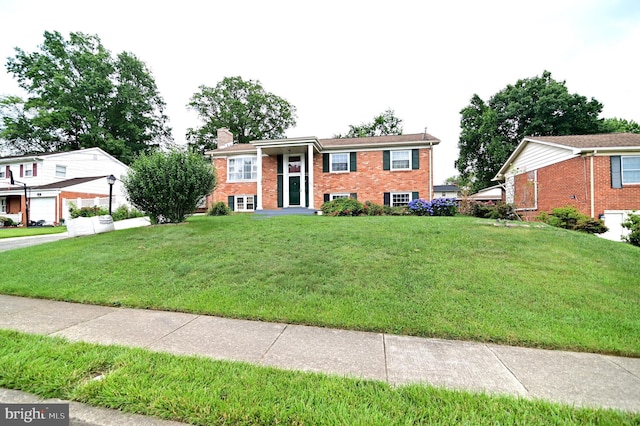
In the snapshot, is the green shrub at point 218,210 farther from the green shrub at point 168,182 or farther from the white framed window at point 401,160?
the white framed window at point 401,160

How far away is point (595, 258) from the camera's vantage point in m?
6.12

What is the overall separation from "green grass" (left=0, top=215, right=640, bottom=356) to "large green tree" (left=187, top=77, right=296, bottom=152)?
1132 inches

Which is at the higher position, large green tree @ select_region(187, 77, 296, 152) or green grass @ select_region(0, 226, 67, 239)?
large green tree @ select_region(187, 77, 296, 152)

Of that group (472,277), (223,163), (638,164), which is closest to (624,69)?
(638,164)

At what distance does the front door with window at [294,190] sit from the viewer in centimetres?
1808

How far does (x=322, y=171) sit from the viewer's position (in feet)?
59.1

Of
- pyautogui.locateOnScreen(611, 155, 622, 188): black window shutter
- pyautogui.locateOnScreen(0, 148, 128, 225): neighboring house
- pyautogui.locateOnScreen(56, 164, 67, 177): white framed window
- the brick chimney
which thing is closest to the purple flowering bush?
pyautogui.locateOnScreen(611, 155, 622, 188): black window shutter

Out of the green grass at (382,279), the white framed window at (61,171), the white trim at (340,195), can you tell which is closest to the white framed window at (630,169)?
the green grass at (382,279)

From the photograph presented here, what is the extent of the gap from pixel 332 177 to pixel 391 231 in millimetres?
10189

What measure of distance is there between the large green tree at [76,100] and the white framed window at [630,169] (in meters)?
43.0

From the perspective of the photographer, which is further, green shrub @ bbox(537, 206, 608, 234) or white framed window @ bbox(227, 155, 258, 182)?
white framed window @ bbox(227, 155, 258, 182)

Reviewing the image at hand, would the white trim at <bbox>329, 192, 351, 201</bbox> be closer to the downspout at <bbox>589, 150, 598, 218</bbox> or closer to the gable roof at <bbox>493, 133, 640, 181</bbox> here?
Answer: the gable roof at <bbox>493, 133, 640, 181</bbox>

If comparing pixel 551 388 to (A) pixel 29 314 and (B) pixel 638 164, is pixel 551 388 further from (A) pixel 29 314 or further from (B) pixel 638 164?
(B) pixel 638 164

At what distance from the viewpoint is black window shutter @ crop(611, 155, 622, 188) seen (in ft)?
40.9
